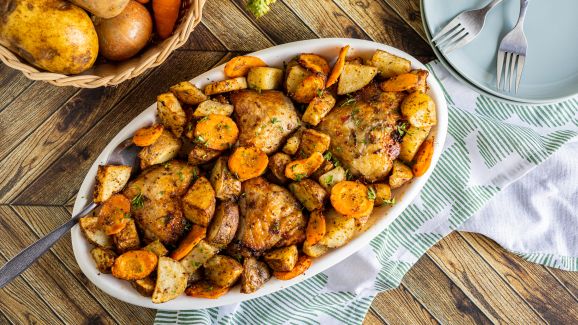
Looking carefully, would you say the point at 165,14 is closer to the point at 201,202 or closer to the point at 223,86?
the point at 223,86

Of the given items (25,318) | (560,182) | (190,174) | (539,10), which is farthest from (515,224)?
(25,318)

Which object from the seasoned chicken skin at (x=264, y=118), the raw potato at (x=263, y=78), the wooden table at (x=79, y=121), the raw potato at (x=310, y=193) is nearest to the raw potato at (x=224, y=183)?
the seasoned chicken skin at (x=264, y=118)

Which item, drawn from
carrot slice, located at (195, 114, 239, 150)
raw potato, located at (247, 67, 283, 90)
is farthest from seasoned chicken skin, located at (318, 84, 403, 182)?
carrot slice, located at (195, 114, 239, 150)

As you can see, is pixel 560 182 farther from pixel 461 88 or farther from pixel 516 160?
pixel 461 88

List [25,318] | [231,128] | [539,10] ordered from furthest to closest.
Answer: [25,318]
[539,10]
[231,128]

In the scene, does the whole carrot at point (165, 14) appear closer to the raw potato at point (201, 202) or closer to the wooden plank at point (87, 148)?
the wooden plank at point (87, 148)
